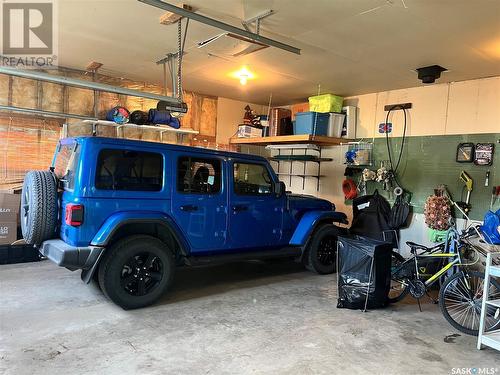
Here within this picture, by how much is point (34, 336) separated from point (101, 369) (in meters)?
0.83

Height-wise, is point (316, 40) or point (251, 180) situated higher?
point (316, 40)

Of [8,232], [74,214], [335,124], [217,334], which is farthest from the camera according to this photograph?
[335,124]

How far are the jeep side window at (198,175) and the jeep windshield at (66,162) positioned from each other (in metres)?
1.01

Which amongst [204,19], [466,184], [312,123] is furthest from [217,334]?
[466,184]

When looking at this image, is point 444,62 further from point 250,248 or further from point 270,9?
point 250,248

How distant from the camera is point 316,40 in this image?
13.6 feet

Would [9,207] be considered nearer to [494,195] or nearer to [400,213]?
[400,213]

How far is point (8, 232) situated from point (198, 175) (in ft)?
9.40

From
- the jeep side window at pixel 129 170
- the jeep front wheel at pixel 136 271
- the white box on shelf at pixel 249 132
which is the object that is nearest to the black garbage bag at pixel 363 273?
the jeep front wheel at pixel 136 271

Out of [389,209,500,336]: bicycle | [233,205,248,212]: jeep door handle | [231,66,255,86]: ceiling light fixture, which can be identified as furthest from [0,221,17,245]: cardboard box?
[389,209,500,336]: bicycle

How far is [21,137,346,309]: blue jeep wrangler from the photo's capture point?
11.2 ft

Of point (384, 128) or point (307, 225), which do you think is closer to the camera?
point (307, 225)

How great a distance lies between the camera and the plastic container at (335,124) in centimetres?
650

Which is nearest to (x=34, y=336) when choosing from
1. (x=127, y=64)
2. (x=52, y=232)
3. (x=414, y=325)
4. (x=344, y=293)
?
(x=52, y=232)
